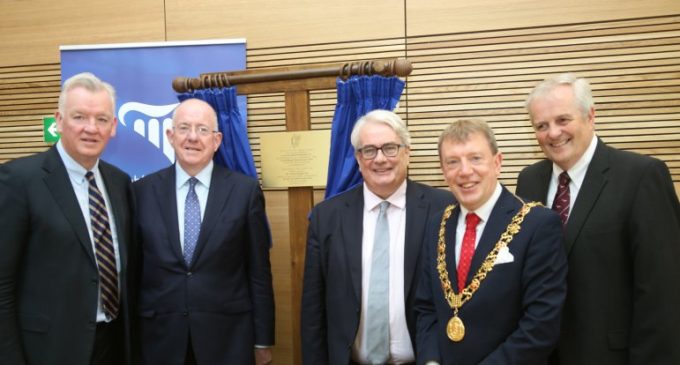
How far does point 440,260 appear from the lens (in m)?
1.96

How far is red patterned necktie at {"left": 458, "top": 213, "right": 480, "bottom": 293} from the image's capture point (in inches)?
73.1

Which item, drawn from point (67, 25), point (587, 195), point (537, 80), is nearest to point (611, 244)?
point (587, 195)

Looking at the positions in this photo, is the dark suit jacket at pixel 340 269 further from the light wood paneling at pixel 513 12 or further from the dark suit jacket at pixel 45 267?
the light wood paneling at pixel 513 12

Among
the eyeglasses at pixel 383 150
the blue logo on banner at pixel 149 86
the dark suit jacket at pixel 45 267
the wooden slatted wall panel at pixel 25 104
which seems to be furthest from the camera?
the wooden slatted wall panel at pixel 25 104

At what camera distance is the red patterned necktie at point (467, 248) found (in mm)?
1856

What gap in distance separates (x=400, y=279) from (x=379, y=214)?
0.31m

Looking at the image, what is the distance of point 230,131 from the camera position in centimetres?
285

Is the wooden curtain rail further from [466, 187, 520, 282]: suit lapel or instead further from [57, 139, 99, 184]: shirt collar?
[466, 187, 520, 282]: suit lapel

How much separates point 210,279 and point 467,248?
1.26m

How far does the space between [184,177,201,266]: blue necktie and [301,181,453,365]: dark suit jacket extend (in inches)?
23.1

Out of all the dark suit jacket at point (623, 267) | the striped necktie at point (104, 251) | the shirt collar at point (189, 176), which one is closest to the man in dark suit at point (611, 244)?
the dark suit jacket at point (623, 267)

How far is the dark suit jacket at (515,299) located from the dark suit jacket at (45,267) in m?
1.57

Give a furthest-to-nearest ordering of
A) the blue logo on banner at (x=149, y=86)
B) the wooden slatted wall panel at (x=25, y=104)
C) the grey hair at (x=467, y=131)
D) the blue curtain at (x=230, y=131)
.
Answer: the wooden slatted wall panel at (x=25, y=104), the blue logo on banner at (x=149, y=86), the blue curtain at (x=230, y=131), the grey hair at (x=467, y=131)

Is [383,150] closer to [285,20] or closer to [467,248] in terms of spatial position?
[467,248]
